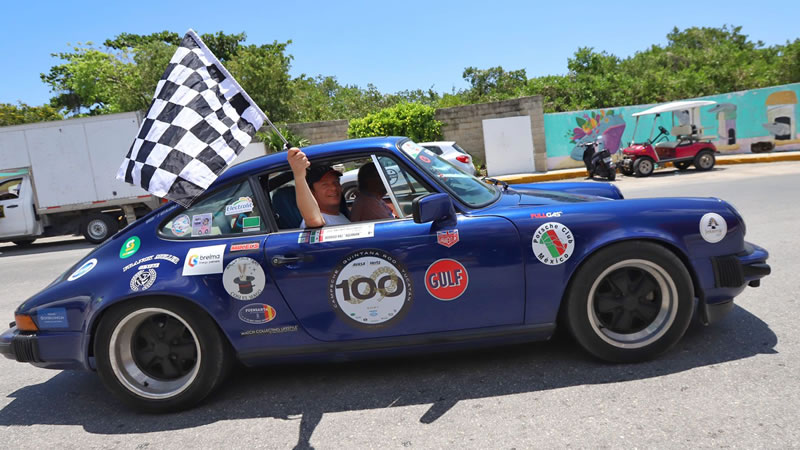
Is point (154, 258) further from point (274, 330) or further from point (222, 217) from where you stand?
point (274, 330)

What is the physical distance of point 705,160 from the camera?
50.4 ft

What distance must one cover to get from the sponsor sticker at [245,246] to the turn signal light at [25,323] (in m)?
1.30

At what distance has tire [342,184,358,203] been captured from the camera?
3611mm

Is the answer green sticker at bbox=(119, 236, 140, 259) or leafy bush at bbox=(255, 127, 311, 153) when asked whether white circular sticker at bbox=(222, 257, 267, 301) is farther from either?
leafy bush at bbox=(255, 127, 311, 153)

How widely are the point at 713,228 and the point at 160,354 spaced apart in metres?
3.30

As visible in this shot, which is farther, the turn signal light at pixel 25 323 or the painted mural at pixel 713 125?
the painted mural at pixel 713 125

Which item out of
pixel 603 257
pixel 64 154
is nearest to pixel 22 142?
pixel 64 154

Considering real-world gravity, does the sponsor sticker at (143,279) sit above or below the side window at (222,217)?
below

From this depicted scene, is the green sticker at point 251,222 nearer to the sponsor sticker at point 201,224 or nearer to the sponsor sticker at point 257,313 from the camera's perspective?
the sponsor sticker at point 201,224

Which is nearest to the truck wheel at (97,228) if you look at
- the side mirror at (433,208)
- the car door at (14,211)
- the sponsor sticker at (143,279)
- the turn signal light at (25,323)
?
the car door at (14,211)

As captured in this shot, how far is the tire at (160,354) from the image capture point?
3.11 meters

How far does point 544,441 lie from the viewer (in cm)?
244

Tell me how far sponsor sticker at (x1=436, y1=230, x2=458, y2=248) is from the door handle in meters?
0.77

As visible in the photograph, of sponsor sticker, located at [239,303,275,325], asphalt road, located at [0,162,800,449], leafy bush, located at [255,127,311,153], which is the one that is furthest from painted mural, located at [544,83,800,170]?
sponsor sticker, located at [239,303,275,325]
